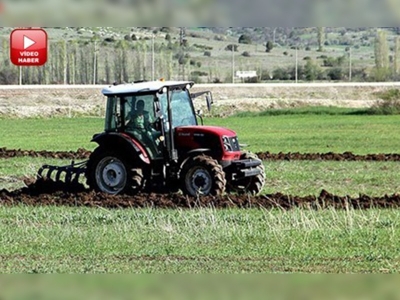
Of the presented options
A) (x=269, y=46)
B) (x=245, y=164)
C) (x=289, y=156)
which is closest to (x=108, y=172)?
(x=245, y=164)

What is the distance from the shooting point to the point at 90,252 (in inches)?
382

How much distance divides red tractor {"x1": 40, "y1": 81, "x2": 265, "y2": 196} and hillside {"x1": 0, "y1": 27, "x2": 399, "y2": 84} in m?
39.9

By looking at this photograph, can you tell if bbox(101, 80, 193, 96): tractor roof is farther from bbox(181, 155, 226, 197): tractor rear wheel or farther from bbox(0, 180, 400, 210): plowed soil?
bbox(0, 180, 400, 210): plowed soil

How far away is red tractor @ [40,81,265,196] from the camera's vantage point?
16578 millimetres

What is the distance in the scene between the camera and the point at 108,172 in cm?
1723

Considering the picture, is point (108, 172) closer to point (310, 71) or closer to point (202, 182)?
point (202, 182)

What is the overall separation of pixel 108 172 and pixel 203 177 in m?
2.03

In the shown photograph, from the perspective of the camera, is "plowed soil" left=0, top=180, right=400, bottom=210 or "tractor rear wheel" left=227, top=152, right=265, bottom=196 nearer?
"plowed soil" left=0, top=180, right=400, bottom=210

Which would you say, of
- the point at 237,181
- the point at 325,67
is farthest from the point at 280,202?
the point at 325,67

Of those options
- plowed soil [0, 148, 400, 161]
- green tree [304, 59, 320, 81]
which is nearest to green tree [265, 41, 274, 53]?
green tree [304, 59, 320, 81]

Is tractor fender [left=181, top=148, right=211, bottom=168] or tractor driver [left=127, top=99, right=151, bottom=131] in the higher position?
tractor driver [left=127, top=99, right=151, bottom=131]

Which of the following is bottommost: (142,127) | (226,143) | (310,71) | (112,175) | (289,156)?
(289,156)

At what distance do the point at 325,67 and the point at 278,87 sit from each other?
1458cm

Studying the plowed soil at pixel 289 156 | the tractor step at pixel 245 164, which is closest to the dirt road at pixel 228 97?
the plowed soil at pixel 289 156
